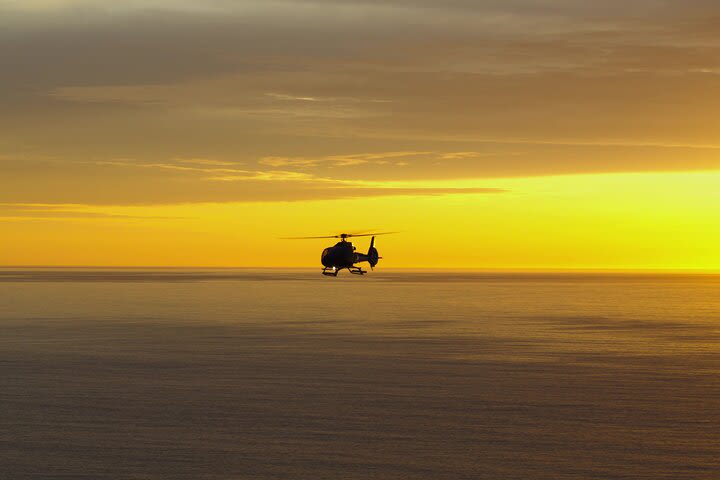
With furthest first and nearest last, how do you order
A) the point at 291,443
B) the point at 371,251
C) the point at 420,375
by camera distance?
1. the point at 371,251
2. the point at 420,375
3. the point at 291,443

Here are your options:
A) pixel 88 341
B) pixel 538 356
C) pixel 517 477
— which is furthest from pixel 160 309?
pixel 517 477

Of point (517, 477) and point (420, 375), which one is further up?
point (420, 375)

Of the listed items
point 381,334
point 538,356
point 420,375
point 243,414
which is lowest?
point 243,414

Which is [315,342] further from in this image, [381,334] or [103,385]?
[103,385]

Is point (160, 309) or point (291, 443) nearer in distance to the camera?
point (291, 443)

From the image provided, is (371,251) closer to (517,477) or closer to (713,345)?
(713,345)

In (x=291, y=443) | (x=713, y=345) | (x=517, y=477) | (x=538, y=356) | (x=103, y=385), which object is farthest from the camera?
(x=713, y=345)
